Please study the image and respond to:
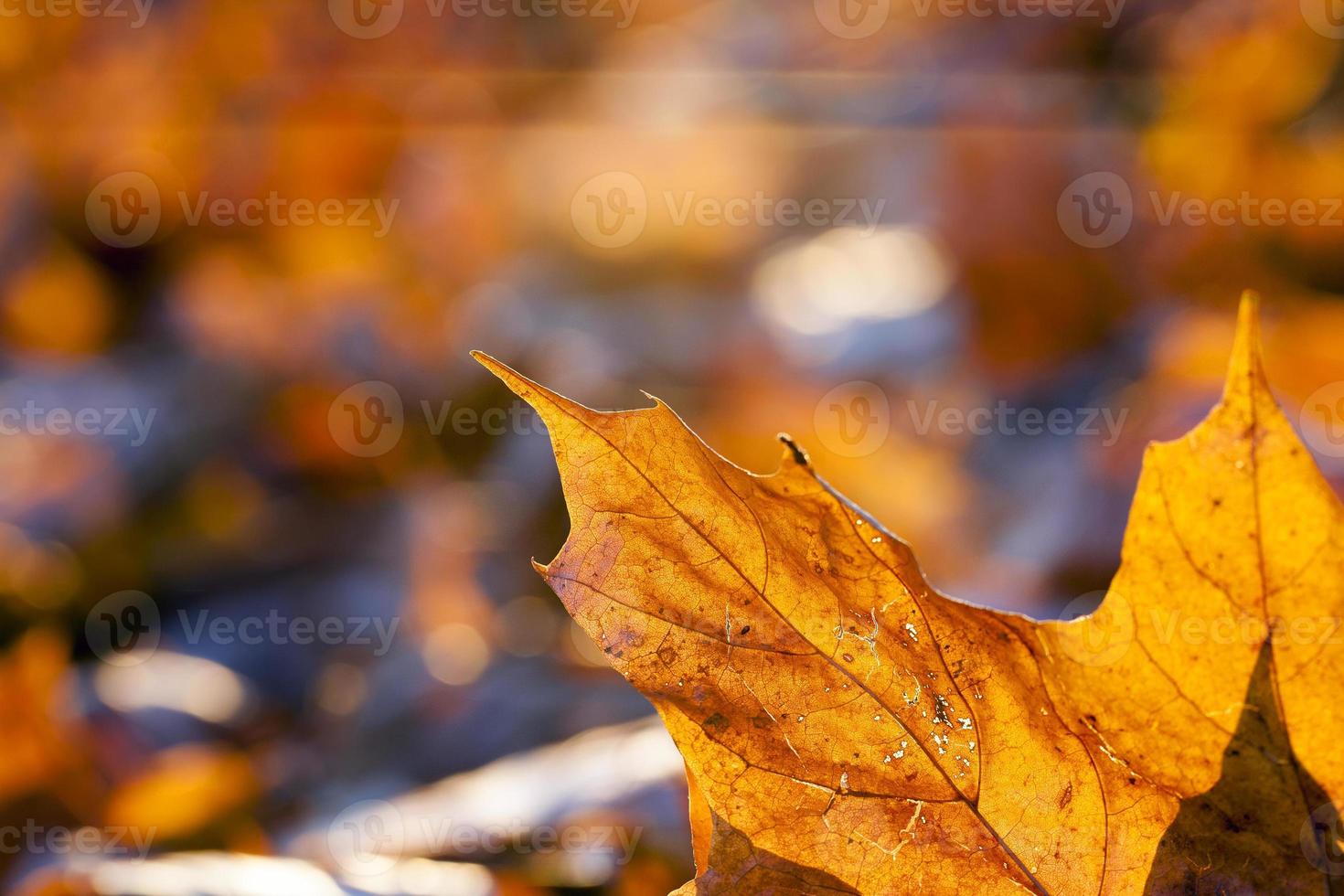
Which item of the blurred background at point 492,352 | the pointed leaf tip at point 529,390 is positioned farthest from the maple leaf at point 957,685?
the blurred background at point 492,352

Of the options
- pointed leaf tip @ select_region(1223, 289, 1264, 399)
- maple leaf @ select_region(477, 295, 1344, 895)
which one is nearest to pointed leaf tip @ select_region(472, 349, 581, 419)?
maple leaf @ select_region(477, 295, 1344, 895)

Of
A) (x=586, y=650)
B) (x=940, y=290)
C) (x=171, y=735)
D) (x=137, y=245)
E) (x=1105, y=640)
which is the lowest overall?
(x=171, y=735)

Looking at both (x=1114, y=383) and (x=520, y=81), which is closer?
(x=1114, y=383)

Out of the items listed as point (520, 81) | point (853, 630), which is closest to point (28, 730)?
point (853, 630)

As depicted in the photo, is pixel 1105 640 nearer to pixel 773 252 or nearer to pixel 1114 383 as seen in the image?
pixel 1114 383

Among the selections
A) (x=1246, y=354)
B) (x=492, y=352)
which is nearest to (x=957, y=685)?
(x=1246, y=354)

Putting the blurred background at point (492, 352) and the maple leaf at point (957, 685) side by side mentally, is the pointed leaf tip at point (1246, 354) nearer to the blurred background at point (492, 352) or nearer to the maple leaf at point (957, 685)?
the maple leaf at point (957, 685)

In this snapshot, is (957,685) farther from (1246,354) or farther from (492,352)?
(492,352)
